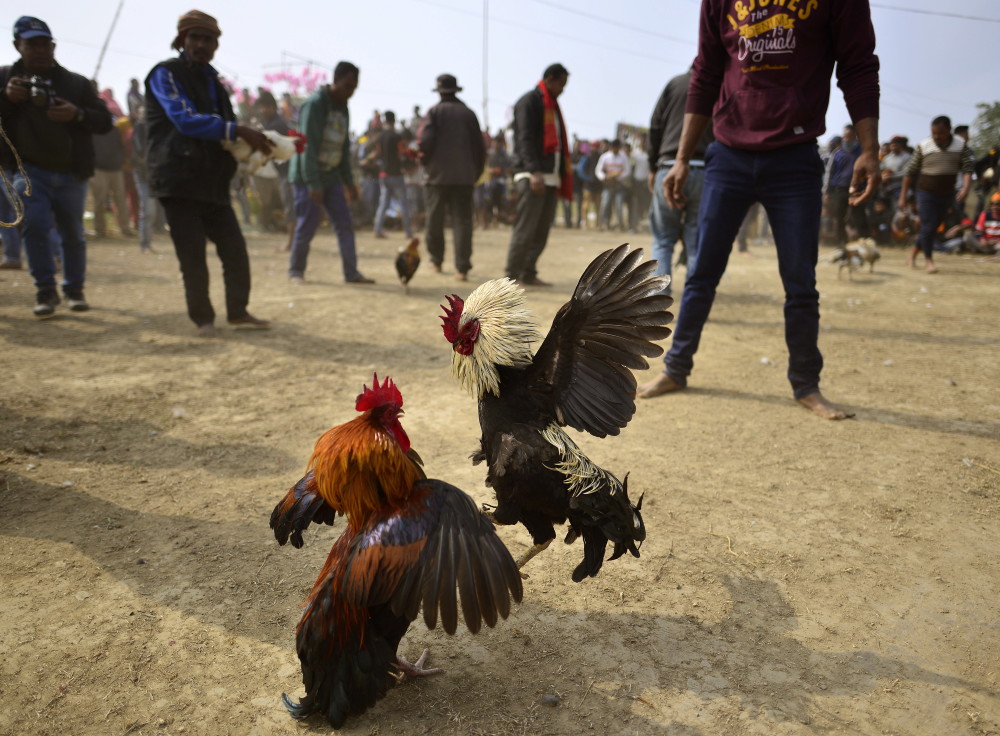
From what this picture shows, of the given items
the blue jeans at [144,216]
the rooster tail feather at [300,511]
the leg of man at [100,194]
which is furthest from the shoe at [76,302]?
the rooster tail feather at [300,511]

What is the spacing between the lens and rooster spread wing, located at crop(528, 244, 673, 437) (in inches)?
97.0

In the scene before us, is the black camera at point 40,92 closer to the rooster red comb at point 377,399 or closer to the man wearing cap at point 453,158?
the man wearing cap at point 453,158

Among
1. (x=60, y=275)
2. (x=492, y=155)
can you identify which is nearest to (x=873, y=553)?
(x=60, y=275)

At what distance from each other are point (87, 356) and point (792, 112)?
548cm

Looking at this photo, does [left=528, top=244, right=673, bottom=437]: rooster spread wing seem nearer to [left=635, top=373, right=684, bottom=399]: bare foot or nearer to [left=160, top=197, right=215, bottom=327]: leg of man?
[left=635, top=373, right=684, bottom=399]: bare foot

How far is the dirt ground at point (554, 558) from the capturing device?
6.34ft

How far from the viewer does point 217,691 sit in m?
1.97

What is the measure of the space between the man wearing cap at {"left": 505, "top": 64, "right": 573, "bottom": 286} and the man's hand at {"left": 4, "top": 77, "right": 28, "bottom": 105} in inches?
182

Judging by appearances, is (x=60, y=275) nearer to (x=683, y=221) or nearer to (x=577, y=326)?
(x=683, y=221)

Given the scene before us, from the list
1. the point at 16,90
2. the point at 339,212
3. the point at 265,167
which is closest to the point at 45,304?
the point at 16,90

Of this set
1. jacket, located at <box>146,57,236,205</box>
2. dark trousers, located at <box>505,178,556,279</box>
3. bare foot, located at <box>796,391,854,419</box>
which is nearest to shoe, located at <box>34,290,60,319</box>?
jacket, located at <box>146,57,236,205</box>

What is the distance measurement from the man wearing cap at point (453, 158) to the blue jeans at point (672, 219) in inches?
117

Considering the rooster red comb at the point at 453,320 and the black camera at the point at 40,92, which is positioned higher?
the black camera at the point at 40,92

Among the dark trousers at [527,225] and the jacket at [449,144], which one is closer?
the dark trousers at [527,225]
